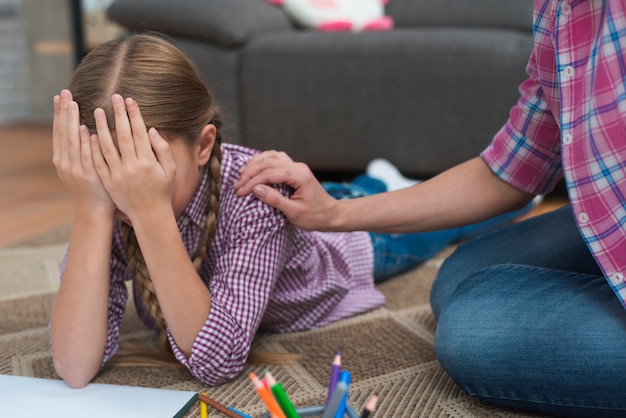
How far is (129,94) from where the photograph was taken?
0.77 m

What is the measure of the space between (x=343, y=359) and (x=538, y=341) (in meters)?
0.27

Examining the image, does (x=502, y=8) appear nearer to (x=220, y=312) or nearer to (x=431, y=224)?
(x=431, y=224)

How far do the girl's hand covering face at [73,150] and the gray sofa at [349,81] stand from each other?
3.35ft

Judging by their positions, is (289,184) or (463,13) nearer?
(289,184)

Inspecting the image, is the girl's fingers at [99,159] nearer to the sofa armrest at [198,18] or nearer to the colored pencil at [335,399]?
the colored pencil at [335,399]

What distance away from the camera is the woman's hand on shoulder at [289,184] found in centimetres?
85

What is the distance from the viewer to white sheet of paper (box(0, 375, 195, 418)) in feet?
2.41

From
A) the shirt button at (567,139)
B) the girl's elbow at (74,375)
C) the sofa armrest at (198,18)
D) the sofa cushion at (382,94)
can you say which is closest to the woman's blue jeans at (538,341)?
the shirt button at (567,139)

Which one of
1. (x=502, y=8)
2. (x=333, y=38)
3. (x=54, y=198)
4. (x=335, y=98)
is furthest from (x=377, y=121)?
(x=54, y=198)

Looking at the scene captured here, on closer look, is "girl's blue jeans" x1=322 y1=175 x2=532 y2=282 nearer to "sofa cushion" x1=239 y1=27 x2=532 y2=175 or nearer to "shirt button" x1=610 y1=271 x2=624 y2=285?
"sofa cushion" x1=239 y1=27 x2=532 y2=175

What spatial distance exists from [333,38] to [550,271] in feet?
3.95

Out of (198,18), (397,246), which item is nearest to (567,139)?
(397,246)

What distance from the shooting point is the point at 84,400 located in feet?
2.53

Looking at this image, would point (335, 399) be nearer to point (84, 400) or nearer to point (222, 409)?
point (222, 409)
